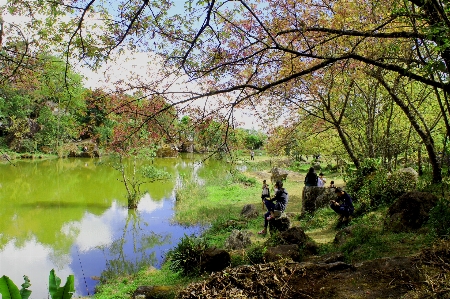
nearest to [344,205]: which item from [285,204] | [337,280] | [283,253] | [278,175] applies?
[285,204]

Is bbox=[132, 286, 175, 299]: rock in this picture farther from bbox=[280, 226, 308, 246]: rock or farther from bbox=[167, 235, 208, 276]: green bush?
bbox=[280, 226, 308, 246]: rock

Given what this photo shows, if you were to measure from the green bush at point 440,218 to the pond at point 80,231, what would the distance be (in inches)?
147

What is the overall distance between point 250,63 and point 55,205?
494 inches

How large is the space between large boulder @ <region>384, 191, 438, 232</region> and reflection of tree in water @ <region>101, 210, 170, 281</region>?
5.62m

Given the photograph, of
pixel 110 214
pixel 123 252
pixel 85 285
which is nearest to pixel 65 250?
pixel 123 252

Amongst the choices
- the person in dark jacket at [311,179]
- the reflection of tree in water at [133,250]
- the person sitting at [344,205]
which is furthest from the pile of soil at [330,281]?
the person in dark jacket at [311,179]

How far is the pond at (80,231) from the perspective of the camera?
8172 millimetres

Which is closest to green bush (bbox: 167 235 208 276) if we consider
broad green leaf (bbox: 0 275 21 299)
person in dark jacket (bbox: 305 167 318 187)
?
broad green leaf (bbox: 0 275 21 299)

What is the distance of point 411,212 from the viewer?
5.91 meters

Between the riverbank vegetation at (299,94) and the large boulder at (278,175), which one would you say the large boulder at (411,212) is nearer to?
the riverbank vegetation at (299,94)

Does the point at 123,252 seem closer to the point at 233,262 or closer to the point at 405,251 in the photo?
the point at 233,262

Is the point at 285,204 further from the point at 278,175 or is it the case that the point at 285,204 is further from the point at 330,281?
the point at 278,175

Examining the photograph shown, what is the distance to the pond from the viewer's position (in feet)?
26.8

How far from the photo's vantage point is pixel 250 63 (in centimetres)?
516
